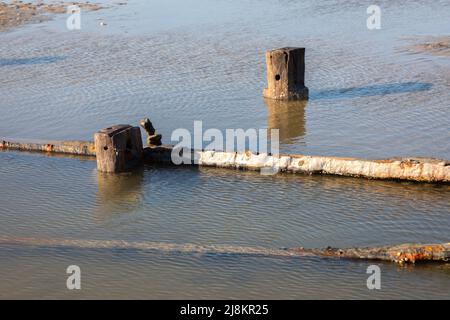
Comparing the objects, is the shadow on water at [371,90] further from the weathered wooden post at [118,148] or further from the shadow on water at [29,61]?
the shadow on water at [29,61]

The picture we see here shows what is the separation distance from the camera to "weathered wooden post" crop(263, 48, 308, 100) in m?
16.0

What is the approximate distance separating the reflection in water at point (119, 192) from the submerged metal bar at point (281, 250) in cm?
124

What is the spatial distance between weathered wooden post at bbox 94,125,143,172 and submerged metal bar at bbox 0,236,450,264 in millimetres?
2585

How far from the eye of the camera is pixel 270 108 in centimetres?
1577

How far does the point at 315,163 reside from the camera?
11539 millimetres

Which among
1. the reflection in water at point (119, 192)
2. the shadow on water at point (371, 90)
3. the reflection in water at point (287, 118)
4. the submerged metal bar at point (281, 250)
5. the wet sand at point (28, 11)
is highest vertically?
the wet sand at point (28, 11)

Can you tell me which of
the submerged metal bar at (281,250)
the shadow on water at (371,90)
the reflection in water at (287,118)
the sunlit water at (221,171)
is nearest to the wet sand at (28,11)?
the sunlit water at (221,171)

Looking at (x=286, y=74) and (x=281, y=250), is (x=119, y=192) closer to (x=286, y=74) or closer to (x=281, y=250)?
(x=281, y=250)

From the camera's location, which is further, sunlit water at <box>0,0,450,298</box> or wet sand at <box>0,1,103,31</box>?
wet sand at <box>0,1,103,31</box>

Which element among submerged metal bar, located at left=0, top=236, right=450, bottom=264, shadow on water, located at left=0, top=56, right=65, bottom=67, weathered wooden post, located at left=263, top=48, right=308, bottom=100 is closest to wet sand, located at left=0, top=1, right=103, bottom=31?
shadow on water, located at left=0, top=56, right=65, bottom=67

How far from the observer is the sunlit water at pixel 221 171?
337 inches

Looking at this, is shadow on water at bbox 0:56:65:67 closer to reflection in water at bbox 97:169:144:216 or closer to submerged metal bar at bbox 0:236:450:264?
reflection in water at bbox 97:169:144:216

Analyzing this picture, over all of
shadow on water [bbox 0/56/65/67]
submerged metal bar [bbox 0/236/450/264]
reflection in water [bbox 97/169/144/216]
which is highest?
shadow on water [bbox 0/56/65/67]

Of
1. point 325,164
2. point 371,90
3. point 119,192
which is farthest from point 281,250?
point 371,90
